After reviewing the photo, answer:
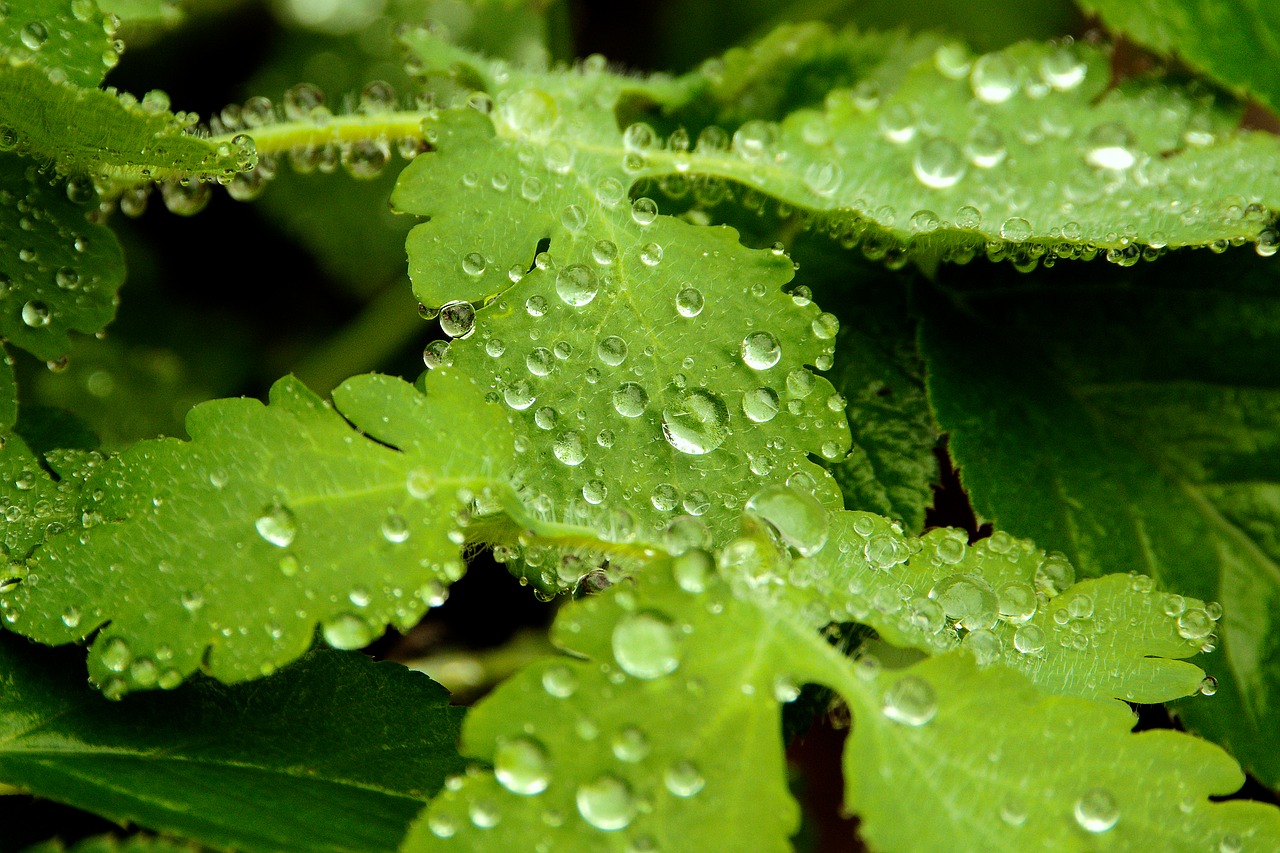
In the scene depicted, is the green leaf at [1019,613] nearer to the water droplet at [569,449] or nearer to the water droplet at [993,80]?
the water droplet at [569,449]

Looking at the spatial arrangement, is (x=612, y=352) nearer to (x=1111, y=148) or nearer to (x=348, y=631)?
(x=348, y=631)

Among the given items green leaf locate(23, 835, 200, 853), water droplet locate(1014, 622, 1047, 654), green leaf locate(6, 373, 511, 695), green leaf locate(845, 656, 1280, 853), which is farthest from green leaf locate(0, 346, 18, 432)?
water droplet locate(1014, 622, 1047, 654)

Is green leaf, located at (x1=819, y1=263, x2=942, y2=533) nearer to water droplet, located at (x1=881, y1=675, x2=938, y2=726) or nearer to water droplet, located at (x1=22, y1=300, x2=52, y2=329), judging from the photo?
water droplet, located at (x1=881, y1=675, x2=938, y2=726)

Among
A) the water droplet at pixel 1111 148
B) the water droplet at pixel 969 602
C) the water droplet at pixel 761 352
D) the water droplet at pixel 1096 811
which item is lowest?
the water droplet at pixel 1096 811

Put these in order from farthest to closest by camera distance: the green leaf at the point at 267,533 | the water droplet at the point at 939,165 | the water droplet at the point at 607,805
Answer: the water droplet at the point at 939,165 < the green leaf at the point at 267,533 < the water droplet at the point at 607,805

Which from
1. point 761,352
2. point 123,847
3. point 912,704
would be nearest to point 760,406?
point 761,352

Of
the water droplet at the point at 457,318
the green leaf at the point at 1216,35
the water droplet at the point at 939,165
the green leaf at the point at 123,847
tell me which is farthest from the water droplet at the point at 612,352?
the green leaf at the point at 1216,35

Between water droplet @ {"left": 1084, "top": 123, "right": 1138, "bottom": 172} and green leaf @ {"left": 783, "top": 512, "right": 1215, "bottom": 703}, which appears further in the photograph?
water droplet @ {"left": 1084, "top": 123, "right": 1138, "bottom": 172}
